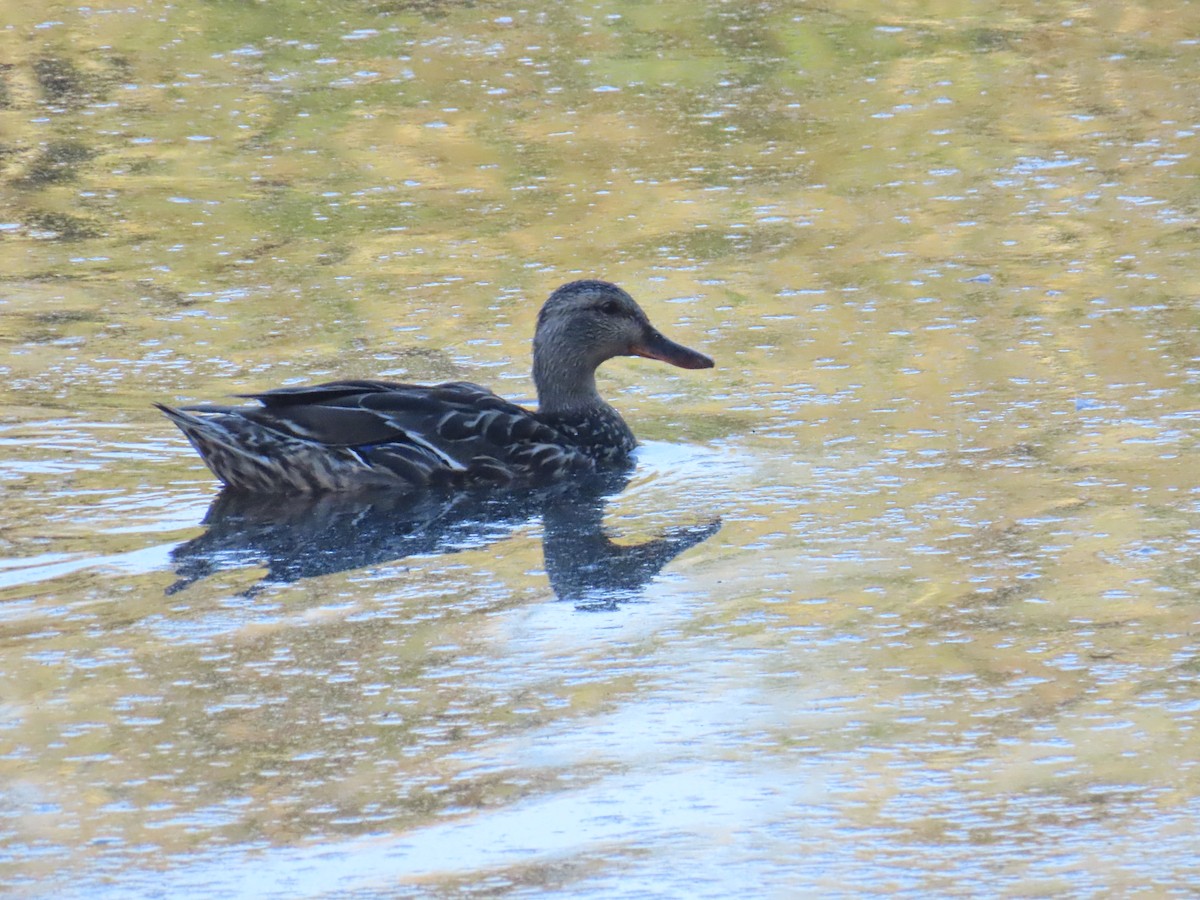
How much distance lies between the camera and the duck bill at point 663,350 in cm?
A: 788

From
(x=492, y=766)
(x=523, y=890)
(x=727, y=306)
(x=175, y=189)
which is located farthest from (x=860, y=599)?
(x=175, y=189)

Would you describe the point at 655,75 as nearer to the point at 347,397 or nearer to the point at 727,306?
the point at 727,306

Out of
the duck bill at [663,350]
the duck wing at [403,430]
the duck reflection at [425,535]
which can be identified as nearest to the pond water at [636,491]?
the duck reflection at [425,535]

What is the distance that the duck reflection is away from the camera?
6008 mm

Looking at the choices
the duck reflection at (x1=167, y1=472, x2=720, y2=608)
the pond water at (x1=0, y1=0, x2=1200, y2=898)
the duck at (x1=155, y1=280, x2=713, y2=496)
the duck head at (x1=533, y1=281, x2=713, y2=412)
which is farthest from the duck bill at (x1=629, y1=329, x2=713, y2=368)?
the duck reflection at (x1=167, y1=472, x2=720, y2=608)

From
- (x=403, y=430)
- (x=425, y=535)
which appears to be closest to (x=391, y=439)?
(x=403, y=430)

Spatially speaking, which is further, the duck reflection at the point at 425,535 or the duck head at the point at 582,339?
the duck head at the point at 582,339

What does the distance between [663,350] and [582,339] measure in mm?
341

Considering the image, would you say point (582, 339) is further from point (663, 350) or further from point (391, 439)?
point (391, 439)

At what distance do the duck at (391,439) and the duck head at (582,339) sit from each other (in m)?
0.28

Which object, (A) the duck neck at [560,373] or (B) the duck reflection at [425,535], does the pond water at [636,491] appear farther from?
(A) the duck neck at [560,373]

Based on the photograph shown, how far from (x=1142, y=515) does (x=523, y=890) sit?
118 inches

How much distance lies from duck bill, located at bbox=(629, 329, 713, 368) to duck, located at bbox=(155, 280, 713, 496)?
1.49ft

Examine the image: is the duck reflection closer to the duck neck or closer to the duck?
the duck
